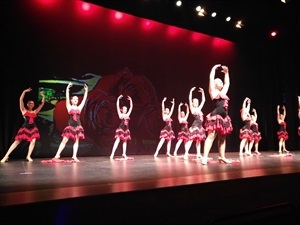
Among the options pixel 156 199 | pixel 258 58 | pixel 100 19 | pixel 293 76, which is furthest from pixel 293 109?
pixel 156 199

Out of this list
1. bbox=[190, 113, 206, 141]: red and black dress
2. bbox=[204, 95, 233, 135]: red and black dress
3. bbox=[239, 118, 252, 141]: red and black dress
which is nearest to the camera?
bbox=[204, 95, 233, 135]: red and black dress

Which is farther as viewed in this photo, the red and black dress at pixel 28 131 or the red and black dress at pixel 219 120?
the red and black dress at pixel 28 131

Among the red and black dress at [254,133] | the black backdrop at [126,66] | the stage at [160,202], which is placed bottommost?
the stage at [160,202]

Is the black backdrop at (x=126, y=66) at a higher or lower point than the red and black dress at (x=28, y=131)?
higher

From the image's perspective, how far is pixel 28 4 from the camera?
7.62 meters

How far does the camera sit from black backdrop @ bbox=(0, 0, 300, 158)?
7.48m

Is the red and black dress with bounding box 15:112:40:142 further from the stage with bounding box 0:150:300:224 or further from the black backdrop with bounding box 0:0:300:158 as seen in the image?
the stage with bounding box 0:150:300:224

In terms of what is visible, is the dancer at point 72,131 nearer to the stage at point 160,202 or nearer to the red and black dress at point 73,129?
the red and black dress at point 73,129

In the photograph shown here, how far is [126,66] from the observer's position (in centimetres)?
911

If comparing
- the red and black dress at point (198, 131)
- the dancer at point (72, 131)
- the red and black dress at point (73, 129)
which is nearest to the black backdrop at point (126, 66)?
the dancer at point (72, 131)

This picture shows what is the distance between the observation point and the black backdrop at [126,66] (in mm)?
7480

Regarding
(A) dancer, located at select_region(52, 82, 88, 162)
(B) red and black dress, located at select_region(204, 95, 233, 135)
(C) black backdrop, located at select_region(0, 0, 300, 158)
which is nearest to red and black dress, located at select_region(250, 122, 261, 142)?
(C) black backdrop, located at select_region(0, 0, 300, 158)

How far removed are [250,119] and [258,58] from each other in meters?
4.20

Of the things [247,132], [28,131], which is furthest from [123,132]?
[247,132]
